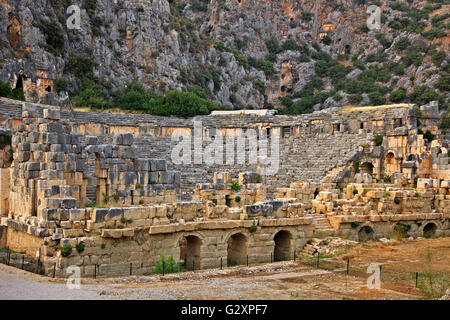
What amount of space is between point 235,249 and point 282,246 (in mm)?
2180

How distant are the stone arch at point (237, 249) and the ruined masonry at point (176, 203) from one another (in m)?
0.06

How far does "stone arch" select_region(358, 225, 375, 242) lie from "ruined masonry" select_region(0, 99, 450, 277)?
0.15ft

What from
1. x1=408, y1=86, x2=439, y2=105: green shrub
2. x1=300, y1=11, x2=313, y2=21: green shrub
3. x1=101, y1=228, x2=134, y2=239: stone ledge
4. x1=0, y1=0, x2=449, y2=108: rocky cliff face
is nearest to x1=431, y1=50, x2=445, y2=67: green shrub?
x1=0, y1=0, x2=449, y2=108: rocky cliff face

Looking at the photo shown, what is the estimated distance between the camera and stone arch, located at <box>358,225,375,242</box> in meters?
24.6

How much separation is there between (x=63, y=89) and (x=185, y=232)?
109ft

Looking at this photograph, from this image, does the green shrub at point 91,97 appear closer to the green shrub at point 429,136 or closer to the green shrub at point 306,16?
the green shrub at point 429,136

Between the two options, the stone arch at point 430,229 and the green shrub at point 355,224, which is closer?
the green shrub at point 355,224

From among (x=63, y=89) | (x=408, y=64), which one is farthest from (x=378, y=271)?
(x=408, y=64)

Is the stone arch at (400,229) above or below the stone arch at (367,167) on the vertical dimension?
below

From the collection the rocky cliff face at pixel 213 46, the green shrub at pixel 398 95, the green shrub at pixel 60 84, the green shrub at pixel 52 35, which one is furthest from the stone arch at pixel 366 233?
the green shrub at pixel 398 95

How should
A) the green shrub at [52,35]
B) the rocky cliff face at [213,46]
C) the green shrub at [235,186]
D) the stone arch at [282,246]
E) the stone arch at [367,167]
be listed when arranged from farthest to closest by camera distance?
the green shrub at [52,35]
the rocky cliff face at [213,46]
the stone arch at [367,167]
the green shrub at [235,186]
the stone arch at [282,246]

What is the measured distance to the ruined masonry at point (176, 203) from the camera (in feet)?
57.3

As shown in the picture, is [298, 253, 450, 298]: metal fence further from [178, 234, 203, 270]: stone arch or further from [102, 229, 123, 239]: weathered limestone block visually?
[102, 229, 123, 239]: weathered limestone block

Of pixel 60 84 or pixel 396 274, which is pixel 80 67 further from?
pixel 396 274
